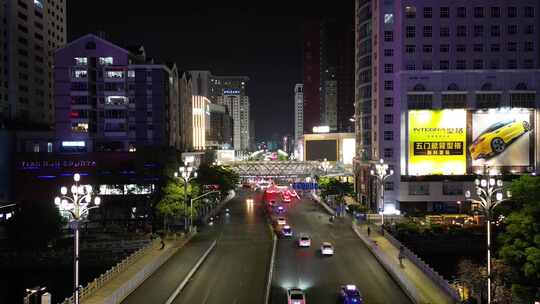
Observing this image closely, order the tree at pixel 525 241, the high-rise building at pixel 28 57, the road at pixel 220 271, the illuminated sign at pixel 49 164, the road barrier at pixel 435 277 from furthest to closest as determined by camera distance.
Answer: the high-rise building at pixel 28 57, the illuminated sign at pixel 49 164, the road at pixel 220 271, the road barrier at pixel 435 277, the tree at pixel 525 241

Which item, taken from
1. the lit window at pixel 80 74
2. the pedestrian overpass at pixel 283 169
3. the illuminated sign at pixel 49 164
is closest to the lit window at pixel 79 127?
the lit window at pixel 80 74

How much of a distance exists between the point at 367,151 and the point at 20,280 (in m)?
66.4

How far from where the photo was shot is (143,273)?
4519 cm

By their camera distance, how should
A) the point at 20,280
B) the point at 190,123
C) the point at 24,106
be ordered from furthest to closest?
the point at 190,123
the point at 24,106
the point at 20,280

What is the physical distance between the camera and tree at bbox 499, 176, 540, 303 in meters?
32.2

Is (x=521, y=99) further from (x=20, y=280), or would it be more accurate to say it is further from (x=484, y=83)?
(x=20, y=280)

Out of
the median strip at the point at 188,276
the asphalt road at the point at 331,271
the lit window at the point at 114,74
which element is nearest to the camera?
the median strip at the point at 188,276

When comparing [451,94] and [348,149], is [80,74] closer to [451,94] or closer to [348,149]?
[451,94]

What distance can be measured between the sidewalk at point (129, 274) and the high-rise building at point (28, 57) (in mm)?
72486

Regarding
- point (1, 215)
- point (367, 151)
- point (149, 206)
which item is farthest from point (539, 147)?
point (1, 215)

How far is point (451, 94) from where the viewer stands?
91875mm

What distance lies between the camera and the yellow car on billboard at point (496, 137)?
89.5 m

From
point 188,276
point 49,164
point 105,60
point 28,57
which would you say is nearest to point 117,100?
point 105,60

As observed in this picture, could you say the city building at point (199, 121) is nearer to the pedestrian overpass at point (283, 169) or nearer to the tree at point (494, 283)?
the pedestrian overpass at point (283, 169)
